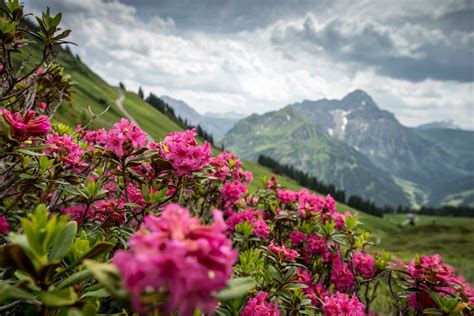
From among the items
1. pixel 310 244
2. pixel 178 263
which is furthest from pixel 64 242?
pixel 310 244

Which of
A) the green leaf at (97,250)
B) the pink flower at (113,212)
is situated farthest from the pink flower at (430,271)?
the pink flower at (113,212)

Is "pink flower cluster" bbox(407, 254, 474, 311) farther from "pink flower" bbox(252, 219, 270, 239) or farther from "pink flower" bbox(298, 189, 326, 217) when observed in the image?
"pink flower" bbox(252, 219, 270, 239)

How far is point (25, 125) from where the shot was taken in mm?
2436

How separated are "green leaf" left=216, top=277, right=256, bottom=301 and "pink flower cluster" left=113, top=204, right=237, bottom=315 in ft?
0.43

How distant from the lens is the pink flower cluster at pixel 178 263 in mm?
1115

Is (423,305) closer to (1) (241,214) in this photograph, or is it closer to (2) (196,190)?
(1) (241,214)

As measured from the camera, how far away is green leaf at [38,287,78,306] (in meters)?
1.38

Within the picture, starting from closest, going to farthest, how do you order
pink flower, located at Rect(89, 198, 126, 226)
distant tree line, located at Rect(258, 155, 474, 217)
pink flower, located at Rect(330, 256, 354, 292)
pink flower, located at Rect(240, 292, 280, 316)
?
pink flower, located at Rect(240, 292, 280, 316) → pink flower, located at Rect(89, 198, 126, 226) → pink flower, located at Rect(330, 256, 354, 292) → distant tree line, located at Rect(258, 155, 474, 217)

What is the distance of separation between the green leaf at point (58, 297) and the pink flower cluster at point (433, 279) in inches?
151

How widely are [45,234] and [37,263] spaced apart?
5.7 inches

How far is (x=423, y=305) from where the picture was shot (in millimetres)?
3828

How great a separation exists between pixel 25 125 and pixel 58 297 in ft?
5.51

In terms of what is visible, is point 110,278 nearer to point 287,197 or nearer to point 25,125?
point 25,125

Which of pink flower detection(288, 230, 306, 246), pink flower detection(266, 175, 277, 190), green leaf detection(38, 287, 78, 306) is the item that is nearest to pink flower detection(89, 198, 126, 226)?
green leaf detection(38, 287, 78, 306)
